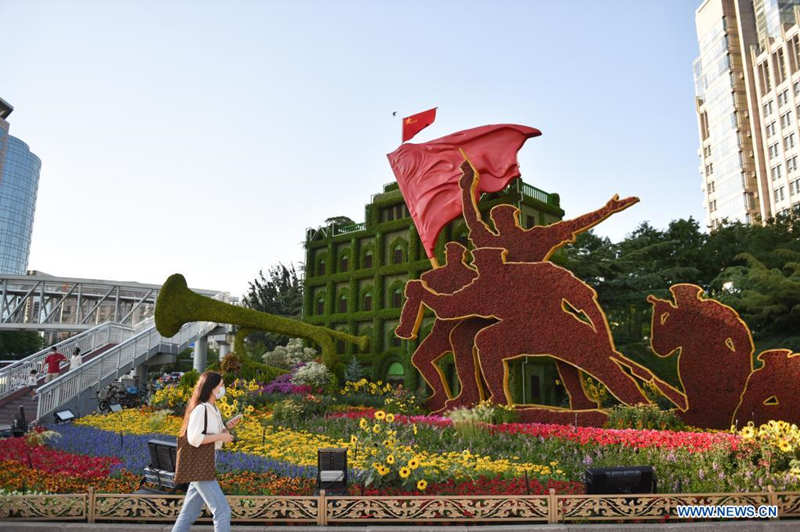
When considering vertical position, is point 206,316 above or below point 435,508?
above

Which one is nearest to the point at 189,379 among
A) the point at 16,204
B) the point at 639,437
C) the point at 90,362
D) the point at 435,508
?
the point at 90,362

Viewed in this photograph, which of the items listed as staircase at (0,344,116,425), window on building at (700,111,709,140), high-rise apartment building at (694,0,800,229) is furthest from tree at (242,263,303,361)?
window on building at (700,111,709,140)

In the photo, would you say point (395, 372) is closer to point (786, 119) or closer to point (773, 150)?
point (786, 119)

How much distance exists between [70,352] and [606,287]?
27.0 meters

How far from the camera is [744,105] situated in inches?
3063

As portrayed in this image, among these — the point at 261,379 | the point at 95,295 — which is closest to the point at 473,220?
the point at 261,379

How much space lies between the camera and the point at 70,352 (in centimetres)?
2683

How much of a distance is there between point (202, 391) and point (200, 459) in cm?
69

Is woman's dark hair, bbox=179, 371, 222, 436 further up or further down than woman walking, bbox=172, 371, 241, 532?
further up

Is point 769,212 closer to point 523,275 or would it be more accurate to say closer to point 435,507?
point 523,275

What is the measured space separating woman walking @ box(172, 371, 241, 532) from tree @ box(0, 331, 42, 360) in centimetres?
7214

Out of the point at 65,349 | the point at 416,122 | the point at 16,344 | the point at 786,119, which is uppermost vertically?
the point at 786,119

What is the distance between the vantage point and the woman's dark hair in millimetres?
6289

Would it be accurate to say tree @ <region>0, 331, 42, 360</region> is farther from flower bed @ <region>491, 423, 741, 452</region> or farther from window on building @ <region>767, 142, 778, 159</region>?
window on building @ <region>767, 142, 778, 159</region>
